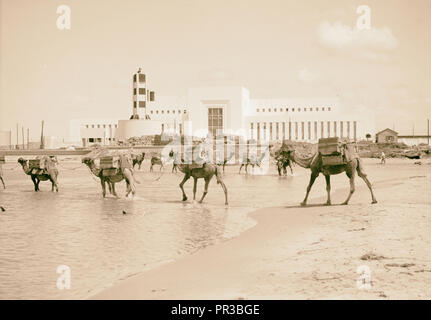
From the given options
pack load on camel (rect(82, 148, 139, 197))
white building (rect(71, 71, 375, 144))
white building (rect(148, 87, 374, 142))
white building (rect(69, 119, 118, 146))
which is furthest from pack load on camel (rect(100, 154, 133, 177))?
white building (rect(69, 119, 118, 146))

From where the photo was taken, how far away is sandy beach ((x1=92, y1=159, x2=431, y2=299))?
5.87 m

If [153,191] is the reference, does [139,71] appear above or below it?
above

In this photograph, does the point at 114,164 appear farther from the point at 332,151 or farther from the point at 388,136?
the point at 388,136

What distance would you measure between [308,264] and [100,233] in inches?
183

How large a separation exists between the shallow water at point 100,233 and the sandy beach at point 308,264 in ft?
1.72

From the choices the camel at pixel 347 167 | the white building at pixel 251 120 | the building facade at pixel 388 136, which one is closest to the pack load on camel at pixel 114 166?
the camel at pixel 347 167

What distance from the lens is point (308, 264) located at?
7.26 metres

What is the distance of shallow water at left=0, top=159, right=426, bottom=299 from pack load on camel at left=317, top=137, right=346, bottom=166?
2366mm

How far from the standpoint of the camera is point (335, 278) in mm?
6387

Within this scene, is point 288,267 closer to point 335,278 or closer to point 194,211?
point 335,278

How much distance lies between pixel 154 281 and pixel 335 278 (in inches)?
85.7

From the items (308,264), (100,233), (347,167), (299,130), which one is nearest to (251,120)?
(299,130)

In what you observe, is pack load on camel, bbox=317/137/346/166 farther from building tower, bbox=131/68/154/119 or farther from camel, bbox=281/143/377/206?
building tower, bbox=131/68/154/119

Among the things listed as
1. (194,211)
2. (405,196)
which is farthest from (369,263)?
(405,196)
